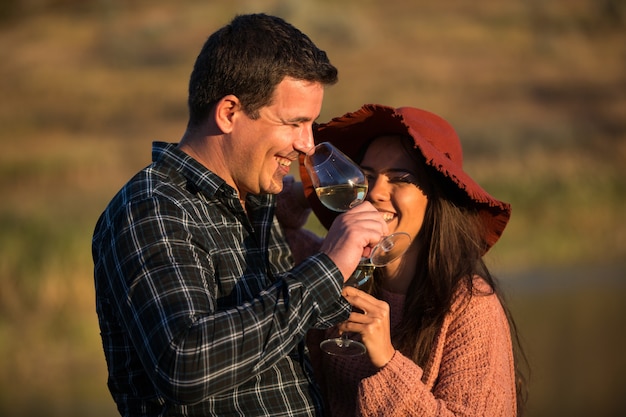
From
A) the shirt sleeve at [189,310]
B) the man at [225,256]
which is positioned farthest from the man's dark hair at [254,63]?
the shirt sleeve at [189,310]

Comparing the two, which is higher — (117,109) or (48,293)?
(117,109)

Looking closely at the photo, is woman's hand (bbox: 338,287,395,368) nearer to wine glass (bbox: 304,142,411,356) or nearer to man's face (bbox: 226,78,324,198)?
wine glass (bbox: 304,142,411,356)

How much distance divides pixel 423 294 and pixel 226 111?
868 mm

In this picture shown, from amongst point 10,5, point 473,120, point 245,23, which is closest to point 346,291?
point 245,23

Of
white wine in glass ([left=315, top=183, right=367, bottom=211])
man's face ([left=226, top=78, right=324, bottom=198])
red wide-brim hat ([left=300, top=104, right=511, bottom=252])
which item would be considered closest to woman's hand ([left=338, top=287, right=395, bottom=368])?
white wine in glass ([left=315, top=183, right=367, bottom=211])

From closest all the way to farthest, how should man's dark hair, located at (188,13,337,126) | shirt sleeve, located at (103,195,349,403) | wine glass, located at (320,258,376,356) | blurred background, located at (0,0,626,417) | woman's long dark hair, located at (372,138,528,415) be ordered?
1. shirt sleeve, located at (103,195,349,403)
2. man's dark hair, located at (188,13,337,126)
3. wine glass, located at (320,258,376,356)
4. woman's long dark hair, located at (372,138,528,415)
5. blurred background, located at (0,0,626,417)

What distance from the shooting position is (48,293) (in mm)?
7992

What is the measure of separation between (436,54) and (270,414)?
1401 centimetres

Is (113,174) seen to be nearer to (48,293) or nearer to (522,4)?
(48,293)

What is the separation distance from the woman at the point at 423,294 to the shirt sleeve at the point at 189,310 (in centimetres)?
33

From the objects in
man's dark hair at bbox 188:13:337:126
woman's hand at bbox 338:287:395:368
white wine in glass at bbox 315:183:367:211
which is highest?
man's dark hair at bbox 188:13:337:126

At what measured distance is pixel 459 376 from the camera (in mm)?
2680

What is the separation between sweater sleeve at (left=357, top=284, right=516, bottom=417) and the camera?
2.56 meters

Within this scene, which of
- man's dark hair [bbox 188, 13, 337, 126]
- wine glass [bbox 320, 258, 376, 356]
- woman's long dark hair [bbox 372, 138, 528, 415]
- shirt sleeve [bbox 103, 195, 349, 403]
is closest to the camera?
shirt sleeve [bbox 103, 195, 349, 403]
